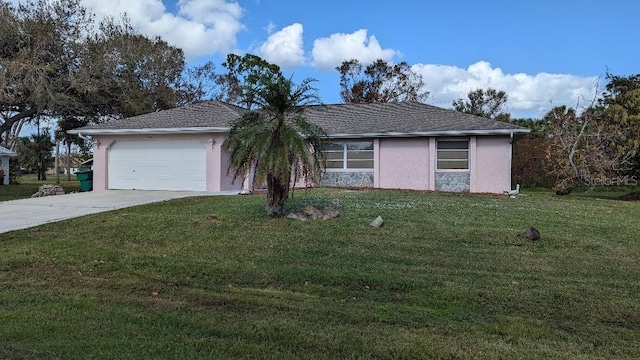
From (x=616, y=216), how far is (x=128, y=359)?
1224 cm

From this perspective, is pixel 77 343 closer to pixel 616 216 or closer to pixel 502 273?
pixel 502 273

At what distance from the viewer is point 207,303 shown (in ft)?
17.3

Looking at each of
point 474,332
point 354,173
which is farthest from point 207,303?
point 354,173

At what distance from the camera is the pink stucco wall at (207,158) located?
17312 millimetres

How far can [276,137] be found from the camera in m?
9.46

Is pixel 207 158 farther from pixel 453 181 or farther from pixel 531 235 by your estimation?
pixel 531 235

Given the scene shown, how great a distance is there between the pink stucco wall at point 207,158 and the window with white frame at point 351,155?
12.9 ft

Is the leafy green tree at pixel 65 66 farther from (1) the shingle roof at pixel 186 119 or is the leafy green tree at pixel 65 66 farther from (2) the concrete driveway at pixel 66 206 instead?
(2) the concrete driveway at pixel 66 206

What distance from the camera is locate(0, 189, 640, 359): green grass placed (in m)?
4.05

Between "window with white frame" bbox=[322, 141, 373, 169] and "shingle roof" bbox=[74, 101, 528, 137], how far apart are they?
0.66m

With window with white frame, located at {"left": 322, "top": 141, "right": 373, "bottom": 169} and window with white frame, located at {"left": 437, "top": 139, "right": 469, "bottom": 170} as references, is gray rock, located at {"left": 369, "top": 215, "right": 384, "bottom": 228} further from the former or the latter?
window with white frame, located at {"left": 322, "top": 141, "right": 373, "bottom": 169}

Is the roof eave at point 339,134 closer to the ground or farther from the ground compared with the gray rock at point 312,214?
farther from the ground

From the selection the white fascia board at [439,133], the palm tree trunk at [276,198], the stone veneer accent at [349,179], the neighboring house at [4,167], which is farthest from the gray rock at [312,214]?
the neighboring house at [4,167]

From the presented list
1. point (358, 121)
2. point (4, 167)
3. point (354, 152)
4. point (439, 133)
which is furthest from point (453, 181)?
point (4, 167)
